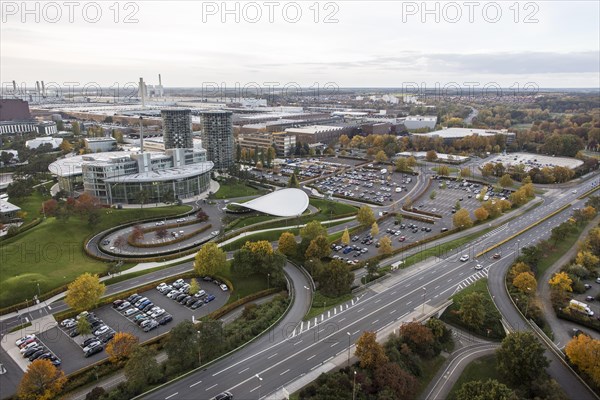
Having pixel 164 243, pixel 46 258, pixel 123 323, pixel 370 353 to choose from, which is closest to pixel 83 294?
pixel 123 323

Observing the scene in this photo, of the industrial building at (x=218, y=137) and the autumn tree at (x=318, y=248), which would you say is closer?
the autumn tree at (x=318, y=248)

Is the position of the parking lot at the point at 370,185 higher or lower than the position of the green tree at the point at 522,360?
higher

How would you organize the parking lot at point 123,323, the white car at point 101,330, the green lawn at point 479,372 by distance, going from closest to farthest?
the green lawn at point 479,372
the parking lot at point 123,323
the white car at point 101,330

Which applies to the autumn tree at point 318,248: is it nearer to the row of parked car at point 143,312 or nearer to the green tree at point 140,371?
the row of parked car at point 143,312

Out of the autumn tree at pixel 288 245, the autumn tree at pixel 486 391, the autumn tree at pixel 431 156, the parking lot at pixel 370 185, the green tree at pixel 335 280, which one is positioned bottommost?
the autumn tree at pixel 486 391

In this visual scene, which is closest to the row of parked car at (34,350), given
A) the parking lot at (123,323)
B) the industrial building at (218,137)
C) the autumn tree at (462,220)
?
the parking lot at (123,323)

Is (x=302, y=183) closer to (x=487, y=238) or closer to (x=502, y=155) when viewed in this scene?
(x=487, y=238)
